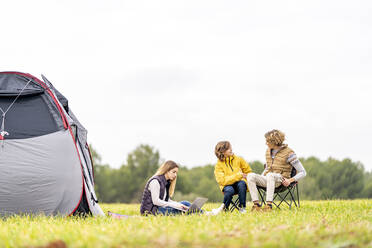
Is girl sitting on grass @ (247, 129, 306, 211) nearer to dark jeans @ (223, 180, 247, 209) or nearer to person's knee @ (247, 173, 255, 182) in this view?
person's knee @ (247, 173, 255, 182)

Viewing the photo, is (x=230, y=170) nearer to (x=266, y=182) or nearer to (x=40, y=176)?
(x=266, y=182)

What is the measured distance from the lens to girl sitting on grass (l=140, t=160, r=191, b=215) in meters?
6.39

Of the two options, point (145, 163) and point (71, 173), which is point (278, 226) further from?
point (145, 163)

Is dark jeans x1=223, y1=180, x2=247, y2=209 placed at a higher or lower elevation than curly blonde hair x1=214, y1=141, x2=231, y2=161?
lower

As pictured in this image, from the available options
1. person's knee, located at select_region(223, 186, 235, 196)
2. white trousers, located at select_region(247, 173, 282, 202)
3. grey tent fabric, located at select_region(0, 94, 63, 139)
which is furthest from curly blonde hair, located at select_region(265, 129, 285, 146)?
grey tent fabric, located at select_region(0, 94, 63, 139)

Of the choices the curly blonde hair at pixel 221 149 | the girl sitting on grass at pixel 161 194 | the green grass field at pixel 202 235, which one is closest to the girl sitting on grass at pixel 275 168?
the curly blonde hair at pixel 221 149

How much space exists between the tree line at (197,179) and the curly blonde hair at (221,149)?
60.9ft

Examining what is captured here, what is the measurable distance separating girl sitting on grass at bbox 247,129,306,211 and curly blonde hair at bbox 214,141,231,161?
51 centimetres

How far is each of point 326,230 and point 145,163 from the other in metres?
27.2

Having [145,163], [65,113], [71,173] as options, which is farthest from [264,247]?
[145,163]

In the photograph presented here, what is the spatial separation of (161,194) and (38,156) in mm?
1794

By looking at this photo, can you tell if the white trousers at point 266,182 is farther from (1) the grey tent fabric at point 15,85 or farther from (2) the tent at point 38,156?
(1) the grey tent fabric at point 15,85

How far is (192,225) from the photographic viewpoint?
15.0 feet

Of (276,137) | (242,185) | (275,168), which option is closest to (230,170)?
(242,185)
